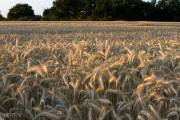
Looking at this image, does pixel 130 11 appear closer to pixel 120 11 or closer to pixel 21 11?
pixel 120 11

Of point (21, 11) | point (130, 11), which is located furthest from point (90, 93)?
point (21, 11)

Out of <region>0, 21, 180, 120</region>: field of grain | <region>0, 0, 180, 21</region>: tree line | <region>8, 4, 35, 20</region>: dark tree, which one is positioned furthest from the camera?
<region>8, 4, 35, 20</region>: dark tree

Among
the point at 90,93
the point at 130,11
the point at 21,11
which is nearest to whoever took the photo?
the point at 90,93

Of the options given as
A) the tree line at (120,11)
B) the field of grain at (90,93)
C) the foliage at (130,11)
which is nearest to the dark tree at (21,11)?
the tree line at (120,11)

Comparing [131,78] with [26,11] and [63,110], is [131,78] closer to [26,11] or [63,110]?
[63,110]

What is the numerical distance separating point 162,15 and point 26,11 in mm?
23706

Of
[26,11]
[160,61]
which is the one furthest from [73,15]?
[160,61]

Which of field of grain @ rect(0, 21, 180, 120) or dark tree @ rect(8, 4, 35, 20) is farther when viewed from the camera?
dark tree @ rect(8, 4, 35, 20)

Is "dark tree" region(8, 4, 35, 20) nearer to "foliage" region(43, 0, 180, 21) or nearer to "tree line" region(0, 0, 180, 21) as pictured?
"tree line" region(0, 0, 180, 21)

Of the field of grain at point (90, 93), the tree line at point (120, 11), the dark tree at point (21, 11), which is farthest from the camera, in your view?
the dark tree at point (21, 11)

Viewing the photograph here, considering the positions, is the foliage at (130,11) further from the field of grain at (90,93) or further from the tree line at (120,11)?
the field of grain at (90,93)

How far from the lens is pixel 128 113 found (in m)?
3.48

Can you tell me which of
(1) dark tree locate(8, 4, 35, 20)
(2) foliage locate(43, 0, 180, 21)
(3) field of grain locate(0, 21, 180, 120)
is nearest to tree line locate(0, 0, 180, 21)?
(2) foliage locate(43, 0, 180, 21)

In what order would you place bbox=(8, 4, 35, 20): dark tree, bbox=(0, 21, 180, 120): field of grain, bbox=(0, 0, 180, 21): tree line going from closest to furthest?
bbox=(0, 21, 180, 120): field of grain
bbox=(0, 0, 180, 21): tree line
bbox=(8, 4, 35, 20): dark tree
